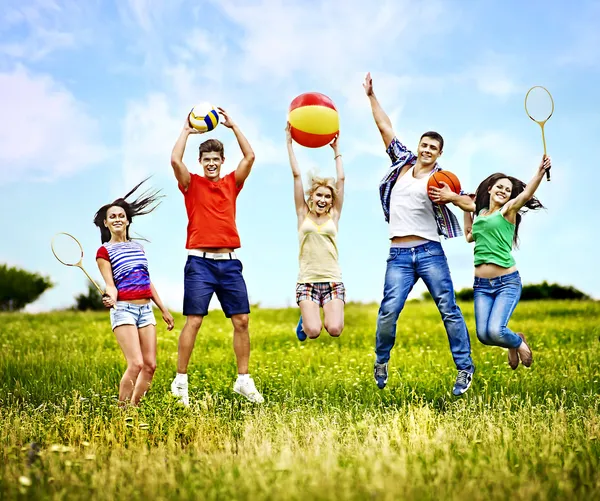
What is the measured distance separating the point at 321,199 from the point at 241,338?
77.3 inches

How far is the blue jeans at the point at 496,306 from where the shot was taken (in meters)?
8.54

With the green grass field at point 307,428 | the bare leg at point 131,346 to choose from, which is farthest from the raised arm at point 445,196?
the bare leg at point 131,346

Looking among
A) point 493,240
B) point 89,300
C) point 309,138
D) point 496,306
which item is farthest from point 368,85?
point 89,300

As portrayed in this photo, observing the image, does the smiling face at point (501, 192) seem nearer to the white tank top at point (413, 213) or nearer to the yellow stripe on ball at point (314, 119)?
the white tank top at point (413, 213)

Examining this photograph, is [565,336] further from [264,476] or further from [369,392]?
[264,476]

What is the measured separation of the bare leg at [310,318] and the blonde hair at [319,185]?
47.5 inches

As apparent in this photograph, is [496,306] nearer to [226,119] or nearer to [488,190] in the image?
[488,190]

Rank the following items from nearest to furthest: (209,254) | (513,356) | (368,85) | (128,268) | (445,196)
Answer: (445,196) < (128,268) < (209,254) < (368,85) < (513,356)

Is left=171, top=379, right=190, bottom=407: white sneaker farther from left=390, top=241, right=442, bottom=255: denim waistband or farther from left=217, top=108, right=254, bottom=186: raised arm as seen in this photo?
left=390, top=241, right=442, bottom=255: denim waistband

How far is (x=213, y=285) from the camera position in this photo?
336 inches

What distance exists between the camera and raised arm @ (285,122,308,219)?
888 centimetres

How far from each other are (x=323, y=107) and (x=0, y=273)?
2764cm

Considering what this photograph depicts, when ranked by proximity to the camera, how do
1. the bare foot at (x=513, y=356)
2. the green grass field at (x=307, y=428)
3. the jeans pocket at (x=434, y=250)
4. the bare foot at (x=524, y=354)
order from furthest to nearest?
the bare foot at (x=513, y=356) < the bare foot at (x=524, y=354) < the jeans pocket at (x=434, y=250) < the green grass field at (x=307, y=428)

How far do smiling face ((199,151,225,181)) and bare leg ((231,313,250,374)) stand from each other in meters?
1.68
